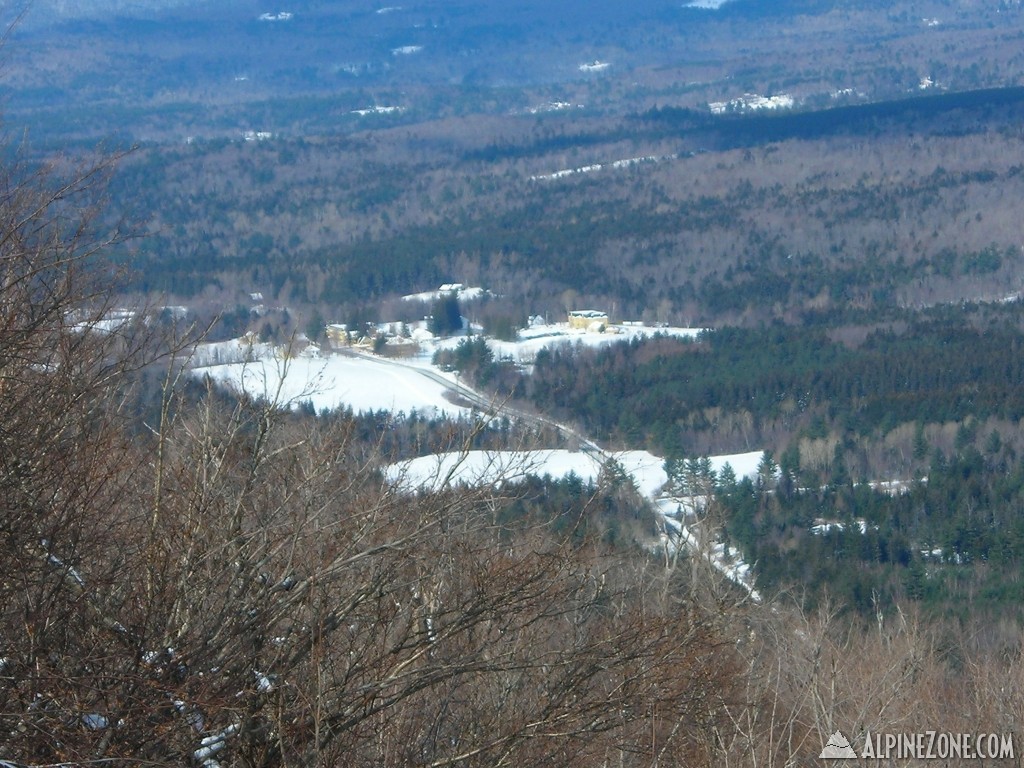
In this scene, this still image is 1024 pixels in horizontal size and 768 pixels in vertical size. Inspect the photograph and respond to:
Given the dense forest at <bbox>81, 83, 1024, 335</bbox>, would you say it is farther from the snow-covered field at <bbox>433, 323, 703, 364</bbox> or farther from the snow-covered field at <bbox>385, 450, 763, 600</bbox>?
the snow-covered field at <bbox>385, 450, 763, 600</bbox>

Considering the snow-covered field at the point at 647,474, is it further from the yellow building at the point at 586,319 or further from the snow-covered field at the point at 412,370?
the yellow building at the point at 586,319

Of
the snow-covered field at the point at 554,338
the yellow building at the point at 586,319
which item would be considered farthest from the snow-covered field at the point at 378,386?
the yellow building at the point at 586,319

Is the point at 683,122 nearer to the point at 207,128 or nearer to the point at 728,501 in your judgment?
the point at 207,128

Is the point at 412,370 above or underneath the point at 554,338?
above

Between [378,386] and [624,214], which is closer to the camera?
[378,386]

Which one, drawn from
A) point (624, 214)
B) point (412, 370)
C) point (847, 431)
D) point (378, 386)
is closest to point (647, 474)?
point (847, 431)

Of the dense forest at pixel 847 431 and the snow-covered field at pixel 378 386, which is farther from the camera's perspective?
the snow-covered field at pixel 378 386

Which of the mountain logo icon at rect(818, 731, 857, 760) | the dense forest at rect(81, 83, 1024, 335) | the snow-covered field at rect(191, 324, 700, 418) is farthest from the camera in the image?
the dense forest at rect(81, 83, 1024, 335)

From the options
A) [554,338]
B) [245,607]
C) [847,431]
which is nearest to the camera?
[245,607]

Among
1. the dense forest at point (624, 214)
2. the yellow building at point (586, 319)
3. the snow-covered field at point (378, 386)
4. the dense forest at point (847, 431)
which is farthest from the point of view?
the dense forest at point (624, 214)

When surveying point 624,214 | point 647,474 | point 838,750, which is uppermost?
point 838,750

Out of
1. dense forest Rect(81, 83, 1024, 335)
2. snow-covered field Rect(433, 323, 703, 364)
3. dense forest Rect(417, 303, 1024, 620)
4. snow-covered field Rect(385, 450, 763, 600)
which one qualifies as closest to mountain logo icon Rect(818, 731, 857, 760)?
snow-covered field Rect(385, 450, 763, 600)

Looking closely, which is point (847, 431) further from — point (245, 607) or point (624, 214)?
point (624, 214)
